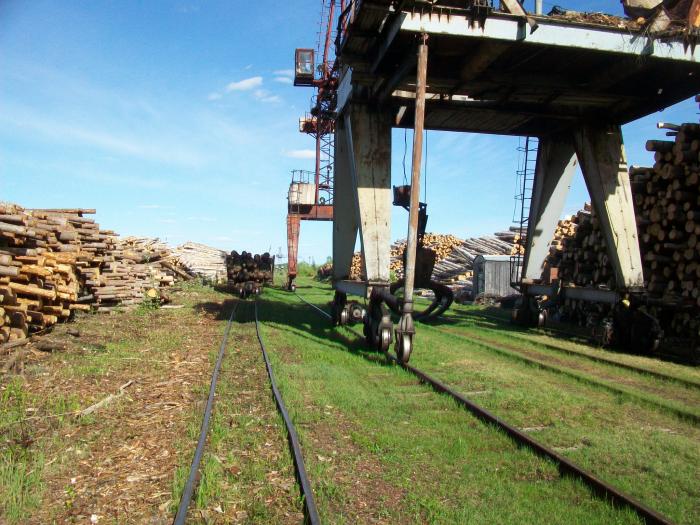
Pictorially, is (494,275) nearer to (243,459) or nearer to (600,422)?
(600,422)

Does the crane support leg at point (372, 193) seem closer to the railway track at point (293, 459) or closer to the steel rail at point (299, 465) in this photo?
the railway track at point (293, 459)

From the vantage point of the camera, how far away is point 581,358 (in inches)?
374

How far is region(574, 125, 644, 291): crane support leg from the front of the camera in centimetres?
1097

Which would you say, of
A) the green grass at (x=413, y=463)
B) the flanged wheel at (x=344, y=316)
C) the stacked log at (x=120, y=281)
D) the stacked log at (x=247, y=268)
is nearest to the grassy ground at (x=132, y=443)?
the green grass at (x=413, y=463)

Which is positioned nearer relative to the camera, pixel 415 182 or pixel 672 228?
pixel 415 182

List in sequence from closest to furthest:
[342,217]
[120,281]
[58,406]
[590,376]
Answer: [58,406]
[590,376]
[342,217]
[120,281]

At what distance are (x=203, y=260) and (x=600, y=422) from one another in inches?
1131

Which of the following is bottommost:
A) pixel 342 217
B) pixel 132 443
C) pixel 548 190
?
pixel 132 443

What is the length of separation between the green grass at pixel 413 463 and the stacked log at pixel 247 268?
18247 mm

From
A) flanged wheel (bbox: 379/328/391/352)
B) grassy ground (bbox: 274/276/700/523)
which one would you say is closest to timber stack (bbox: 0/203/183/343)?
flanged wheel (bbox: 379/328/391/352)

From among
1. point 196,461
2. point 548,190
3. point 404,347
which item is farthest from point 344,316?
point 196,461

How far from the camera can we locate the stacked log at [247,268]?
84.1 ft

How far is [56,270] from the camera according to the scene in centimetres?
1085

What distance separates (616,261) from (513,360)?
12.1 feet
